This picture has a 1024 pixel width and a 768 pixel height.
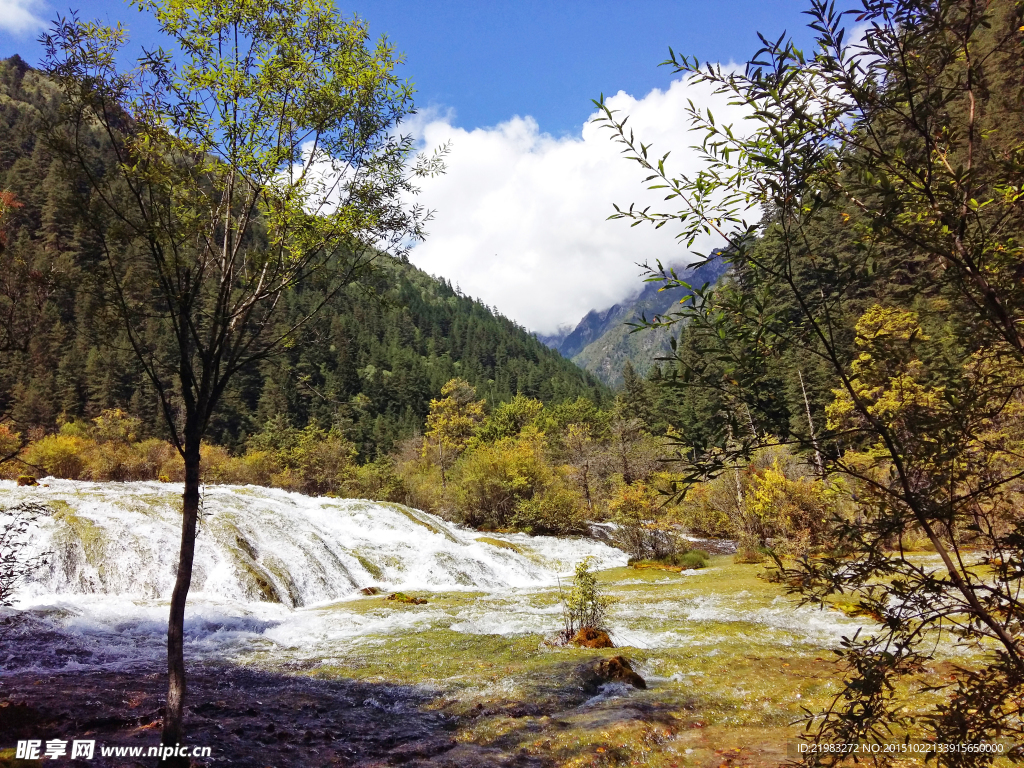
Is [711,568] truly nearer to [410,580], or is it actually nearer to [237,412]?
[410,580]

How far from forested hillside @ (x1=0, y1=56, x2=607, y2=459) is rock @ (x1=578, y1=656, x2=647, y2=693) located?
18.4 feet

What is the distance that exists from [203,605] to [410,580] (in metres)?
8.07

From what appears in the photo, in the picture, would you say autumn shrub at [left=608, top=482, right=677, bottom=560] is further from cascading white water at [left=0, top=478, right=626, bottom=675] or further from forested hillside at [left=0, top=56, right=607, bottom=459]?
forested hillside at [left=0, top=56, right=607, bottom=459]

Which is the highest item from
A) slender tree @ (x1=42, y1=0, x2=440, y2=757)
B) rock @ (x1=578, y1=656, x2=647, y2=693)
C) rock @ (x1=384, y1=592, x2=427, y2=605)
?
slender tree @ (x1=42, y1=0, x2=440, y2=757)

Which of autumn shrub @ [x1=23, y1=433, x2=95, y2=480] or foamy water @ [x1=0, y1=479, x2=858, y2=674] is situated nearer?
foamy water @ [x1=0, y1=479, x2=858, y2=674]

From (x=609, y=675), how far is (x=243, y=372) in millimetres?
79779

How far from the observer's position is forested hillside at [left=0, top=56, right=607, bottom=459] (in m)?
5.66

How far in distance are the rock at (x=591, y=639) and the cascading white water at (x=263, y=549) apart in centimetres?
946

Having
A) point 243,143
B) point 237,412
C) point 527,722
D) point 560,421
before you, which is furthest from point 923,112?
point 237,412

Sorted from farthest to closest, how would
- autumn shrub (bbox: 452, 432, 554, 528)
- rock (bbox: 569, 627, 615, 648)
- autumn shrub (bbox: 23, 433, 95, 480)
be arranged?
autumn shrub (bbox: 23, 433, 95, 480) < autumn shrub (bbox: 452, 432, 554, 528) < rock (bbox: 569, 627, 615, 648)

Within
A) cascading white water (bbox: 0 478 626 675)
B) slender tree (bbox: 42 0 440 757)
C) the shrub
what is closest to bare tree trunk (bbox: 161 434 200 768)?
slender tree (bbox: 42 0 440 757)

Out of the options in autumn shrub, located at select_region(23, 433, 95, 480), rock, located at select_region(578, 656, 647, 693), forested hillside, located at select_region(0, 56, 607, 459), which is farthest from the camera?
autumn shrub, located at select_region(23, 433, 95, 480)

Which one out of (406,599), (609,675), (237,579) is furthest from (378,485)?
(609,675)

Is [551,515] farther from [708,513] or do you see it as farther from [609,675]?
[609,675]
